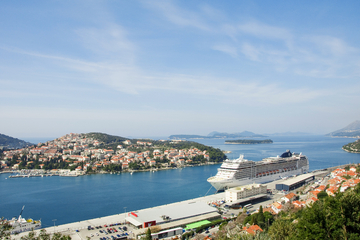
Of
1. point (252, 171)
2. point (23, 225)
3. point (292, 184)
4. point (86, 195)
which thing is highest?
point (252, 171)

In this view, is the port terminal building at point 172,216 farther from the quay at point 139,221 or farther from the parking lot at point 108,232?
the parking lot at point 108,232

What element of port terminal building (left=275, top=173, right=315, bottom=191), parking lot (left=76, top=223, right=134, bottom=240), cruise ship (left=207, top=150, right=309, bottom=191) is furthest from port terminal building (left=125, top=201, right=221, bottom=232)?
port terminal building (left=275, top=173, right=315, bottom=191)

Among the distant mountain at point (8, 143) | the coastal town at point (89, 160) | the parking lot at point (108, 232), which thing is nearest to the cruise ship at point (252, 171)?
the parking lot at point (108, 232)

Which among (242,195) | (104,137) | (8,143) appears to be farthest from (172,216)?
(8,143)

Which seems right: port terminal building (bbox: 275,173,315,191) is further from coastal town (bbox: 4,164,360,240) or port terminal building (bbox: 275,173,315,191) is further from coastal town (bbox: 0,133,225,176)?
coastal town (bbox: 0,133,225,176)

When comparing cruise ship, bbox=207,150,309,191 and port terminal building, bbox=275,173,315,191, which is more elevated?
cruise ship, bbox=207,150,309,191

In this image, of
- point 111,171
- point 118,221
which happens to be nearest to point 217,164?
point 111,171

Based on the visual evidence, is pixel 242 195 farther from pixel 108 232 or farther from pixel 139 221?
pixel 108 232

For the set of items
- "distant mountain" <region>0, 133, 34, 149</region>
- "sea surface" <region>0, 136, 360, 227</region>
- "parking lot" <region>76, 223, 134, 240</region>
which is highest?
"distant mountain" <region>0, 133, 34, 149</region>
